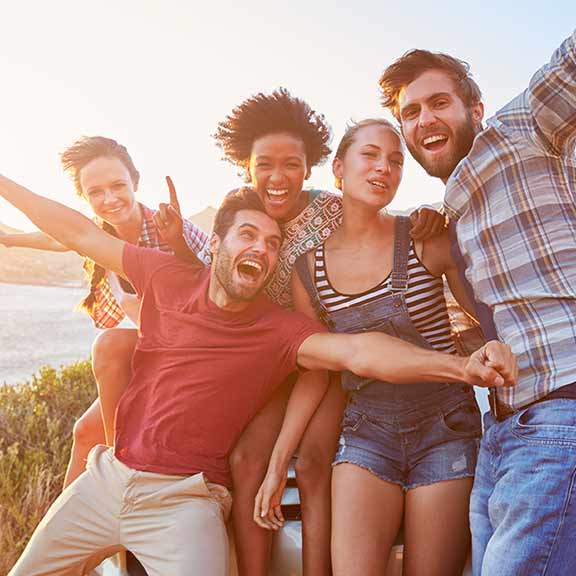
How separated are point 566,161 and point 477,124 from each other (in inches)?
23.3

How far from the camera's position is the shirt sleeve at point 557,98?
81.2 inches

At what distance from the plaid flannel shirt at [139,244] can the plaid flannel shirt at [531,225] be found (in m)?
1.58

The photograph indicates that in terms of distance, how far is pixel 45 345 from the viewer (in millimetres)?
13812

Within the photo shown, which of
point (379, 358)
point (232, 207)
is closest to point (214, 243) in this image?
point (232, 207)

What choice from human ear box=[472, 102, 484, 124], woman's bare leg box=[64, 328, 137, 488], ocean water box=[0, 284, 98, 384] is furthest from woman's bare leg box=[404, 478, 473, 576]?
ocean water box=[0, 284, 98, 384]

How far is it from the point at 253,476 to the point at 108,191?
1954mm

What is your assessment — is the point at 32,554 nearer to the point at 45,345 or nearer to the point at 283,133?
the point at 283,133

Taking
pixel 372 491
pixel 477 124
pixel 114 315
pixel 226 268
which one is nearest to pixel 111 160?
pixel 114 315

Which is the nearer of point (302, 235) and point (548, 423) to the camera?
point (548, 423)

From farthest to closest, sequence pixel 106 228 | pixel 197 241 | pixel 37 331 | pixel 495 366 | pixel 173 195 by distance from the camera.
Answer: pixel 37 331 < pixel 106 228 < pixel 197 241 < pixel 173 195 < pixel 495 366

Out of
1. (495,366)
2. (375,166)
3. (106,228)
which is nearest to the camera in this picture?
(495,366)

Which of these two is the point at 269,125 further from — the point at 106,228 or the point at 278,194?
the point at 106,228

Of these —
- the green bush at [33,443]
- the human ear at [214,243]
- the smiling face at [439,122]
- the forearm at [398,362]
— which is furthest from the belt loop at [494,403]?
the green bush at [33,443]

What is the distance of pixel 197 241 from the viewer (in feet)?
11.2
